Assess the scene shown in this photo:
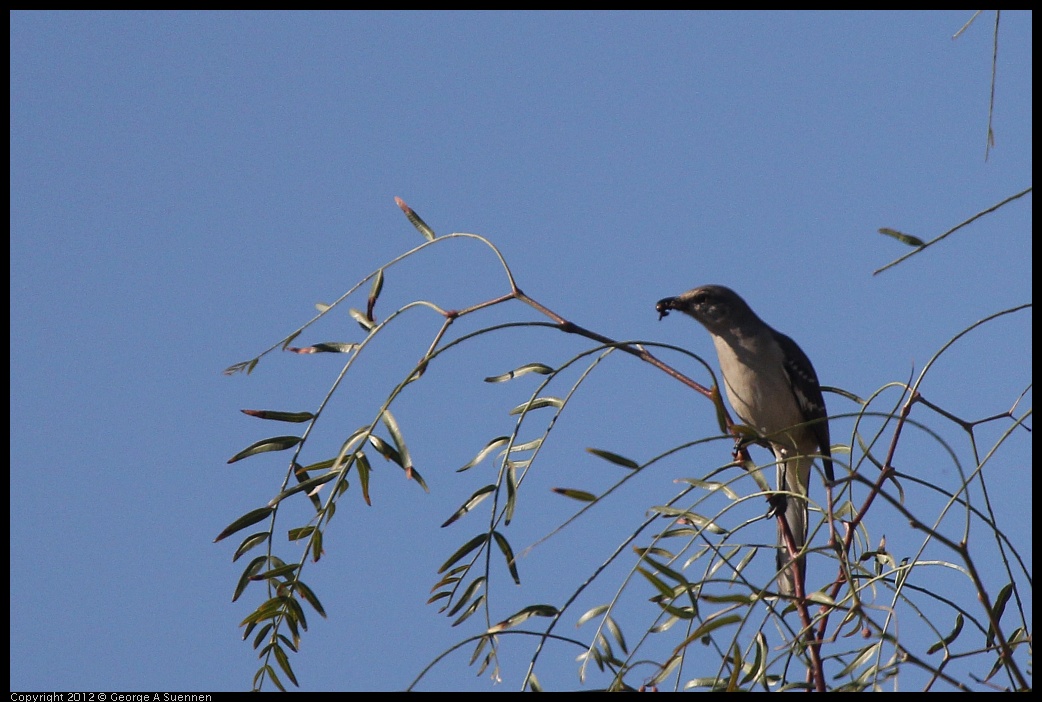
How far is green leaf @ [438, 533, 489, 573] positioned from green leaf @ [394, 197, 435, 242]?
1019mm

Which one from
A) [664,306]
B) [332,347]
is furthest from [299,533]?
[664,306]

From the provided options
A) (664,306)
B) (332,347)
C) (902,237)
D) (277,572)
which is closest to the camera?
(902,237)

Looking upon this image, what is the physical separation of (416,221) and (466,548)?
1114 millimetres

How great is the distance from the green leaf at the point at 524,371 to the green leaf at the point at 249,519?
839 millimetres

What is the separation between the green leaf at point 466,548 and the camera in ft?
9.93

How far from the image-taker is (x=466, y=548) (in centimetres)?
304

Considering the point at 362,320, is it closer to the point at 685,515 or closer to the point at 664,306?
the point at 685,515

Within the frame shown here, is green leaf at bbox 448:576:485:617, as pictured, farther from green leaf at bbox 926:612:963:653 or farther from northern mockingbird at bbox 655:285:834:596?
northern mockingbird at bbox 655:285:834:596

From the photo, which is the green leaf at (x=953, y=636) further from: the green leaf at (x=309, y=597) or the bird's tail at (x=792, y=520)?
the green leaf at (x=309, y=597)

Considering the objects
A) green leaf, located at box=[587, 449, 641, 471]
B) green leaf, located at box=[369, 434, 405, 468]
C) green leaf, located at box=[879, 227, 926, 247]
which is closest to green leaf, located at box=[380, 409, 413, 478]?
green leaf, located at box=[369, 434, 405, 468]

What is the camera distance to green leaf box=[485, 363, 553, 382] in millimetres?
3420
